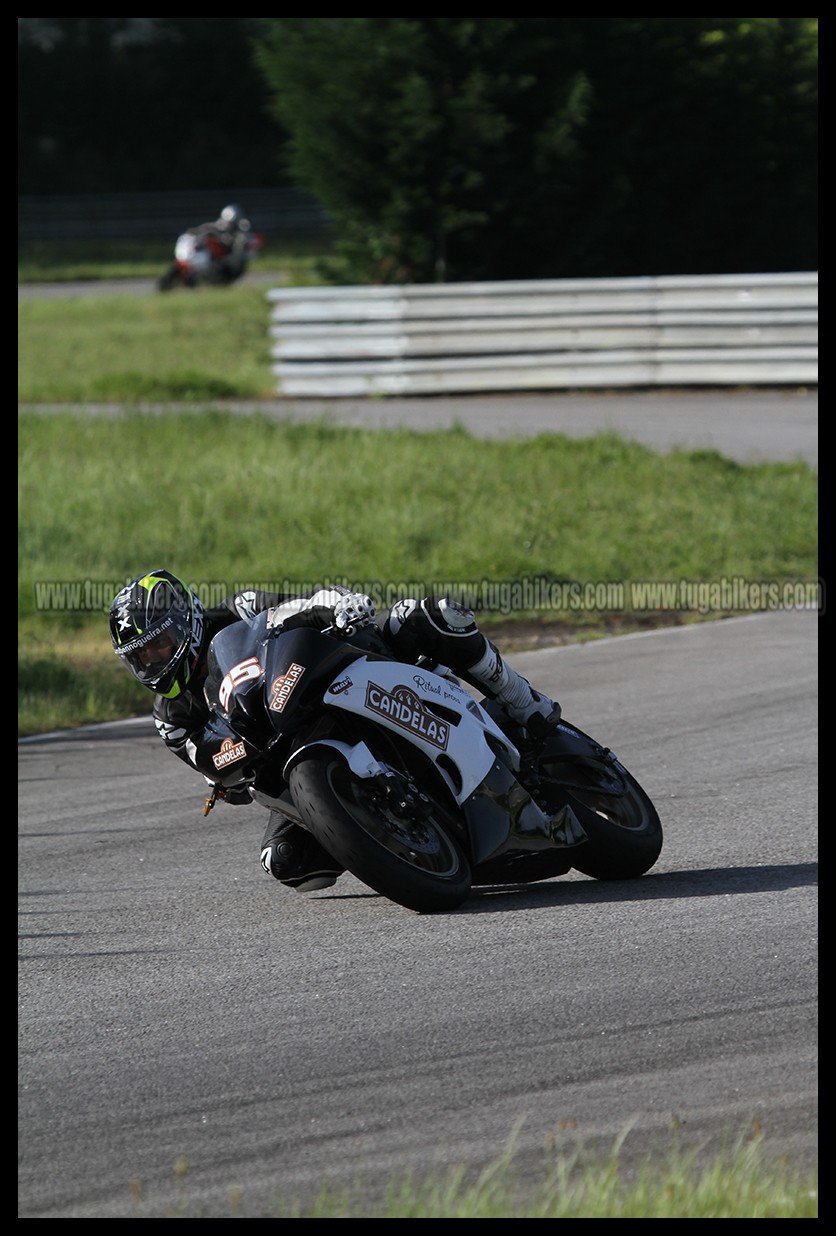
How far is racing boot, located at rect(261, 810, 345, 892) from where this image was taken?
621cm

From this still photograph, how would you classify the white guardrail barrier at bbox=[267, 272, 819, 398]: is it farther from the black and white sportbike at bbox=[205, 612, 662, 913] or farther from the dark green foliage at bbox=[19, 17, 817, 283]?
the black and white sportbike at bbox=[205, 612, 662, 913]

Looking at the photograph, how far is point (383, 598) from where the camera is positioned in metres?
13.0

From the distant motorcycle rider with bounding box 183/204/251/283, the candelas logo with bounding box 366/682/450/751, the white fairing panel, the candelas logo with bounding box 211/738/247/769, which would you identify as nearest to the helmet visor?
the candelas logo with bounding box 211/738/247/769

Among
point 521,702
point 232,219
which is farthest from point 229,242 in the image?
point 521,702

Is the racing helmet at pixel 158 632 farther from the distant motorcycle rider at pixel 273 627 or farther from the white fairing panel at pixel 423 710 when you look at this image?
the white fairing panel at pixel 423 710

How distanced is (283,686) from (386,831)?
2.16 feet

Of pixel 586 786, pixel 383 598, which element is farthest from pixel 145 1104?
pixel 383 598

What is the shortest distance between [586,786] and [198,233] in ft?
95.8

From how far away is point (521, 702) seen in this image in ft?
20.4

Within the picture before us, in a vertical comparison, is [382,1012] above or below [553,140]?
below

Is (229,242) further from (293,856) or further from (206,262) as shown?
(293,856)

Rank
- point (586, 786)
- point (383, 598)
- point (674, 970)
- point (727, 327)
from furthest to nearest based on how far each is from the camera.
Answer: point (727, 327)
point (383, 598)
point (586, 786)
point (674, 970)

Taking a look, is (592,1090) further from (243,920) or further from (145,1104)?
(243,920)

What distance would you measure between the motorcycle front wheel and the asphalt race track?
22cm
